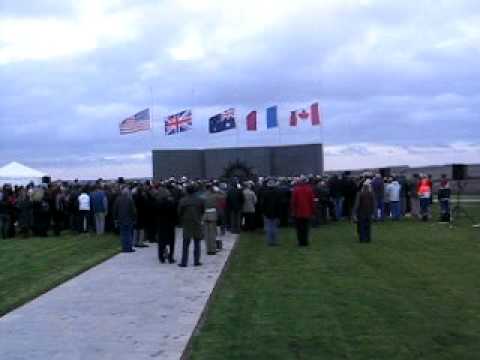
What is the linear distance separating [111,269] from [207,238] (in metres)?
3.35

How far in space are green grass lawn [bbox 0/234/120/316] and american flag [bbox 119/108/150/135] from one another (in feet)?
41.3

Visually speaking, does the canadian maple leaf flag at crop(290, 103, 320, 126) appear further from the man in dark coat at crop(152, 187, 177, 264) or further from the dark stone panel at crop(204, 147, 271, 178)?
the man in dark coat at crop(152, 187, 177, 264)

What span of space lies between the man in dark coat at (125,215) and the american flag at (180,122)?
21.1 metres

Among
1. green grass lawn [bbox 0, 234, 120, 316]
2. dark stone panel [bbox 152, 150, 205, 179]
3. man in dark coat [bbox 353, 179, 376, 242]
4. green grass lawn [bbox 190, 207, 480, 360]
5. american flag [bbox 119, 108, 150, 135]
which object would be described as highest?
american flag [bbox 119, 108, 150, 135]

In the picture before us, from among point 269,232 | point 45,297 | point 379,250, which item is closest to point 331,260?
point 379,250

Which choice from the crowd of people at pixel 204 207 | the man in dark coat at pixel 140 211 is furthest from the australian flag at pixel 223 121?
the man in dark coat at pixel 140 211

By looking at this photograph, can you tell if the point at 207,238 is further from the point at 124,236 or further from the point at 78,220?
the point at 78,220

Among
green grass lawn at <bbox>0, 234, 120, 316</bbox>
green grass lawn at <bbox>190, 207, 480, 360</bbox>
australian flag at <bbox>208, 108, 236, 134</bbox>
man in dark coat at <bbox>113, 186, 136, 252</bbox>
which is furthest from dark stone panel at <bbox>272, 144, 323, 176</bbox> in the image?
man in dark coat at <bbox>113, 186, 136, 252</bbox>

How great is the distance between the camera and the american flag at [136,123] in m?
38.3

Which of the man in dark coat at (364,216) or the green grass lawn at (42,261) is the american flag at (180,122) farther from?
the man in dark coat at (364,216)

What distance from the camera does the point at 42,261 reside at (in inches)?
729

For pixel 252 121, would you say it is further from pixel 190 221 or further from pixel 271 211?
pixel 190 221

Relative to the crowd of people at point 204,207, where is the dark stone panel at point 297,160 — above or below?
above

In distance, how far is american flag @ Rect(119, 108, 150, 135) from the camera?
3834 centimetres
